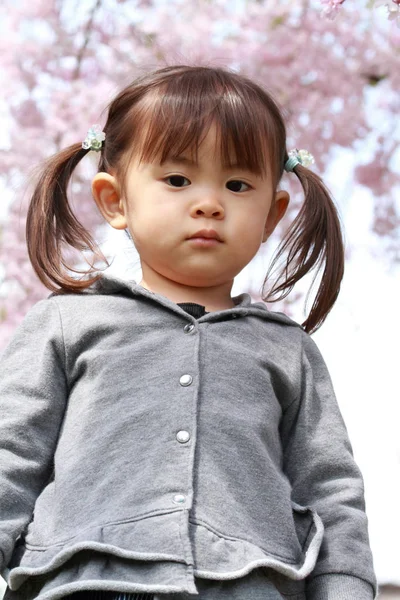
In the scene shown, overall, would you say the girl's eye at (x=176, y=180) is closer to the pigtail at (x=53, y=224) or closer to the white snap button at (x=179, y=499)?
the pigtail at (x=53, y=224)

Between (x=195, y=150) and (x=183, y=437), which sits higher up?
(x=195, y=150)

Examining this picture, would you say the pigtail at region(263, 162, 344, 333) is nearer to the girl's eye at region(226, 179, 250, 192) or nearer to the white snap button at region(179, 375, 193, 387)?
the girl's eye at region(226, 179, 250, 192)

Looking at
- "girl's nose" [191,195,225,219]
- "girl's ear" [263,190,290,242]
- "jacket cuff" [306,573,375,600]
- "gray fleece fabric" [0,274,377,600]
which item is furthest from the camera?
"girl's ear" [263,190,290,242]

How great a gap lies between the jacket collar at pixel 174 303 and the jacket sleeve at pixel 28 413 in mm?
108

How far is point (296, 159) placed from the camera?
6.97 ft

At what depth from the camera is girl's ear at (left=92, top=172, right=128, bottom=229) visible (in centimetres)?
203

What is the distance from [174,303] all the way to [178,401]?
0.74ft

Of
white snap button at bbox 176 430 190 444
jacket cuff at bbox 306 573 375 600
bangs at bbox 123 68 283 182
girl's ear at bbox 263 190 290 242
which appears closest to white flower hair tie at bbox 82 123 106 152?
bangs at bbox 123 68 283 182

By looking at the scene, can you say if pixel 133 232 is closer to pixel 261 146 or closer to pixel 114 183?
pixel 114 183

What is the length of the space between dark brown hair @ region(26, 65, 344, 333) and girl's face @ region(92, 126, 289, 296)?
1.1 inches

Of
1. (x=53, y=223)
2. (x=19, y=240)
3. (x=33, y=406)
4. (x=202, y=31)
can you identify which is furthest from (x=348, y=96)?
(x=33, y=406)

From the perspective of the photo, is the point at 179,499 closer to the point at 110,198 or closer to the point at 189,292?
the point at 189,292

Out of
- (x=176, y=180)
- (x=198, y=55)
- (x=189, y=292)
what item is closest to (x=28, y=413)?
(x=189, y=292)

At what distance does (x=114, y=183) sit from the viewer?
2.03 m
